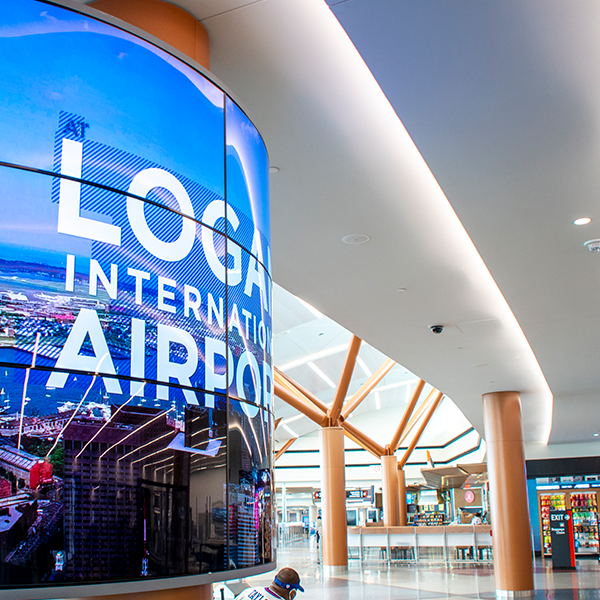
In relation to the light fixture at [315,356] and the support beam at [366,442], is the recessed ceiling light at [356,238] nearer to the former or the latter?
the support beam at [366,442]

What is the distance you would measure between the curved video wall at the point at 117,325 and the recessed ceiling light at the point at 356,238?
461 cm

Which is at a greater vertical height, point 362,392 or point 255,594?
point 362,392

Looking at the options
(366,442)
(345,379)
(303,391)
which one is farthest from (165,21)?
(366,442)

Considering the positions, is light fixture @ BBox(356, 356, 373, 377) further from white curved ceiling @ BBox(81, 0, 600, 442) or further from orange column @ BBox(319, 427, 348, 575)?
white curved ceiling @ BBox(81, 0, 600, 442)

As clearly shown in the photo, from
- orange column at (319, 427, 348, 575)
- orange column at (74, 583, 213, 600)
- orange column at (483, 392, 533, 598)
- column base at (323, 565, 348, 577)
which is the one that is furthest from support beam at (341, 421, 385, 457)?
orange column at (74, 583, 213, 600)

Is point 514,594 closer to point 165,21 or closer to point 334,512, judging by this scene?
point 334,512

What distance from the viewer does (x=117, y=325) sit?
294cm

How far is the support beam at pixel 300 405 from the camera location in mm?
20828

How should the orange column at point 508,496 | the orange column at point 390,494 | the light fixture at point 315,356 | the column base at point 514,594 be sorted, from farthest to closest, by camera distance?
1. the light fixture at point 315,356
2. the orange column at point 390,494
3. the orange column at point 508,496
4. the column base at point 514,594

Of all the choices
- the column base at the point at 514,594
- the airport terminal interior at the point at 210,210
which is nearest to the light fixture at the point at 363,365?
the column base at the point at 514,594

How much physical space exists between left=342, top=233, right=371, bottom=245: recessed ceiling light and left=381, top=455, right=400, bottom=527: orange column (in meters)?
25.8

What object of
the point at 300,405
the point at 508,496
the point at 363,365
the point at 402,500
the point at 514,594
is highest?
the point at 363,365

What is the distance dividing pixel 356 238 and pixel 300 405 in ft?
44.0

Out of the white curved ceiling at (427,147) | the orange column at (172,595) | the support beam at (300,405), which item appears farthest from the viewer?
the support beam at (300,405)
